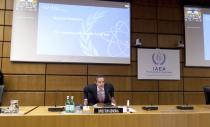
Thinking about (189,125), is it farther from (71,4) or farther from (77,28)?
(71,4)

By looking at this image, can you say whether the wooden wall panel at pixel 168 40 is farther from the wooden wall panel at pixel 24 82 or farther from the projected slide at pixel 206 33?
the wooden wall panel at pixel 24 82

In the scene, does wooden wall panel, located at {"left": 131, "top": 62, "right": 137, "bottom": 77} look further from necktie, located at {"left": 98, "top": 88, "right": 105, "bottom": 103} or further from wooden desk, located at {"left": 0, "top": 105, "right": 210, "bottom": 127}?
wooden desk, located at {"left": 0, "top": 105, "right": 210, "bottom": 127}

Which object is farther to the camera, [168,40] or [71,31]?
[168,40]

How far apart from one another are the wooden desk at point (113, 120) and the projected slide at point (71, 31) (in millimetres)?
2522

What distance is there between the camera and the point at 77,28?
5.03 meters

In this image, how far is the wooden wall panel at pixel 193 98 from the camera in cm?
542

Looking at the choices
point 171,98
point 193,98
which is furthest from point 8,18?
point 193,98

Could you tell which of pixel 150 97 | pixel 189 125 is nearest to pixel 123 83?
pixel 150 97

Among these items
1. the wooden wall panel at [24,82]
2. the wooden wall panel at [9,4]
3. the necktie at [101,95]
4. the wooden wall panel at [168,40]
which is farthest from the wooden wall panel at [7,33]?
the wooden wall panel at [168,40]

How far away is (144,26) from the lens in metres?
5.41

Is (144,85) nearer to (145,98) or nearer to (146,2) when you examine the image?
(145,98)

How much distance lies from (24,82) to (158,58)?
2.89 m

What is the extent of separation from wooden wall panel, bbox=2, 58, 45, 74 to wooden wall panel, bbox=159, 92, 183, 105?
261 centimetres

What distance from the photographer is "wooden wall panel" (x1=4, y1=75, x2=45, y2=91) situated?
15.8 feet
